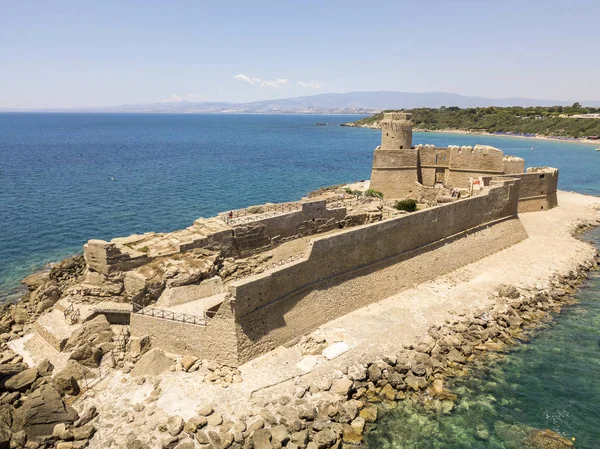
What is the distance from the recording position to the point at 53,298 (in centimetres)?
2212

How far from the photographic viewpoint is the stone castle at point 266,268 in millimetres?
18188

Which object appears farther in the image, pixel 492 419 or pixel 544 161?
pixel 544 161

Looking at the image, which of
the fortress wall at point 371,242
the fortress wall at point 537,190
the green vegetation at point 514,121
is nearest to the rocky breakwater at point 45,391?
the fortress wall at point 371,242

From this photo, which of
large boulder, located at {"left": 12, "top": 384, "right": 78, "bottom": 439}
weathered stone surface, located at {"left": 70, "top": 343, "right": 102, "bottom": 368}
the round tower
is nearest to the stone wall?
weathered stone surface, located at {"left": 70, "top": 343, "right": 102, "bottom": 368}

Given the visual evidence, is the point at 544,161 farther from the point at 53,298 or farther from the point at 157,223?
the point at 53,298

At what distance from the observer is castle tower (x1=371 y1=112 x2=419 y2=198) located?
38.0 m

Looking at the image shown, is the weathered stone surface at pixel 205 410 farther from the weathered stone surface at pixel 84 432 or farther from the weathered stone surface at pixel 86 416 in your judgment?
the weathered stone surface at pixel 86 416

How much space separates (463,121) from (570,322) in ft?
436

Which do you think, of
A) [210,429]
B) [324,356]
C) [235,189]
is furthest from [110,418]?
[235,189]

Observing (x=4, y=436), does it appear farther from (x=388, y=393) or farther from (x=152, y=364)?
(x=388, y=393)

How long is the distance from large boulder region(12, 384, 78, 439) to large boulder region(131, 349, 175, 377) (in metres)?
2.64

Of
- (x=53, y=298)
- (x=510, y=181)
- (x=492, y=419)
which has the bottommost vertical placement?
(x=492, y=419)

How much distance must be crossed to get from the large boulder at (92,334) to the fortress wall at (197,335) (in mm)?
1060

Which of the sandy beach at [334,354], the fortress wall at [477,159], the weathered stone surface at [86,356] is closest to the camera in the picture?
the sandy beach at [334,354]
